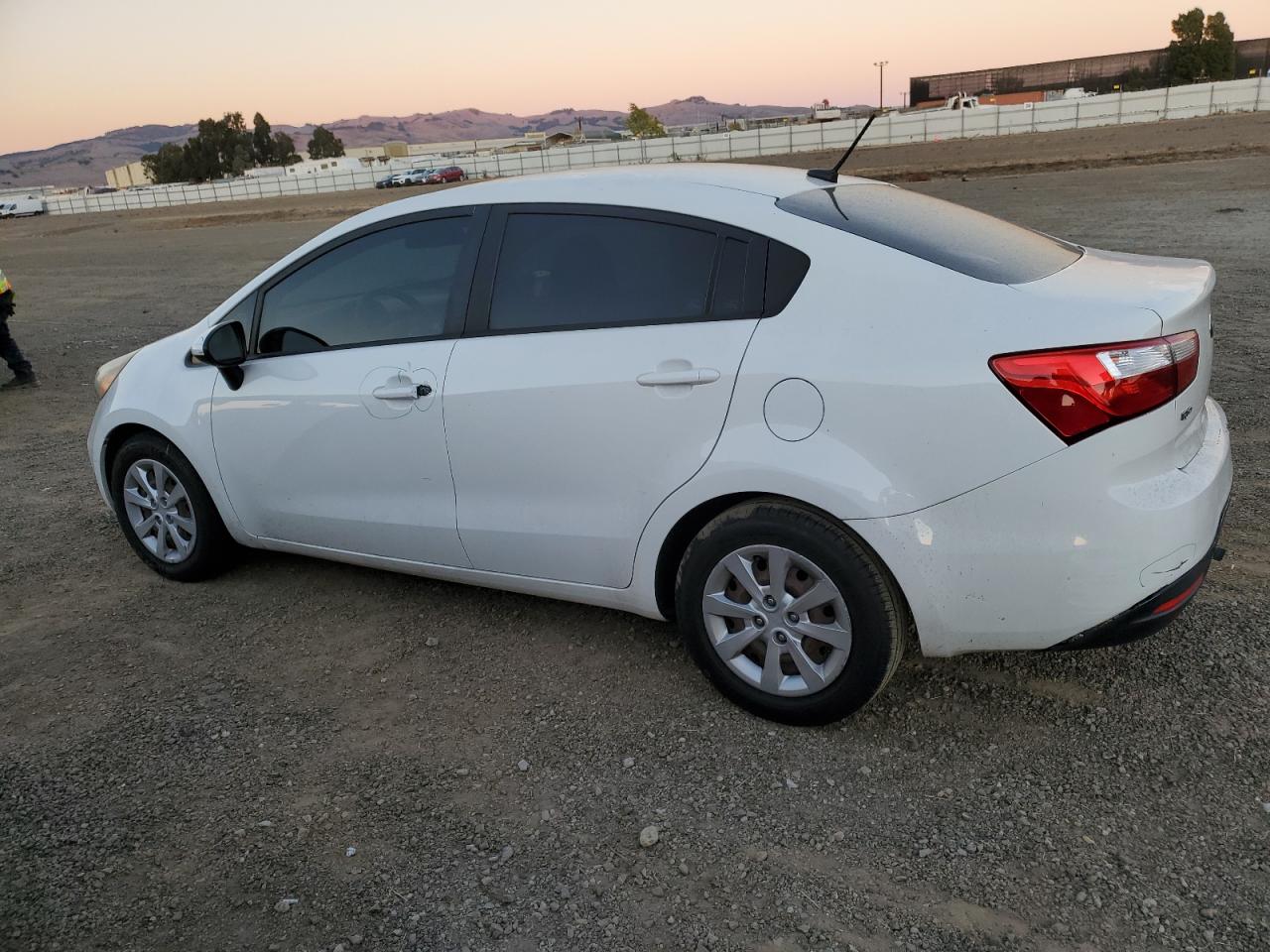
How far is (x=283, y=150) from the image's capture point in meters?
141

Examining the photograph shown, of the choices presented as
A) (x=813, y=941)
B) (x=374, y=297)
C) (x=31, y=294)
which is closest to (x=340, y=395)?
(x=374, y=297)

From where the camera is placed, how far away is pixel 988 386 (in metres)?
2.71

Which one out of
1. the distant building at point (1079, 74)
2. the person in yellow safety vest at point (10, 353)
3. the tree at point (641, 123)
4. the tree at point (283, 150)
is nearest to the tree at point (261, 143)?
the tree at point (283, 150)

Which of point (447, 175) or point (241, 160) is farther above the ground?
point (241, 160)

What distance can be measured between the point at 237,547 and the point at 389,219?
6.06 feet

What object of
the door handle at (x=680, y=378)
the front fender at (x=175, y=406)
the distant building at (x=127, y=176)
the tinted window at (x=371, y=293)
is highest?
the distant building at (x=127, y=176)

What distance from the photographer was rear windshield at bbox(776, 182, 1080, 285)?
3.06m

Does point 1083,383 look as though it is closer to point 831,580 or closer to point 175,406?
point 831,580

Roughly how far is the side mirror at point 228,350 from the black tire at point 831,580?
2.15 metres

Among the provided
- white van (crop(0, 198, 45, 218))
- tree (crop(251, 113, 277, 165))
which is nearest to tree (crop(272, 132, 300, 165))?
tree (crop(251, 113, 277, 165))

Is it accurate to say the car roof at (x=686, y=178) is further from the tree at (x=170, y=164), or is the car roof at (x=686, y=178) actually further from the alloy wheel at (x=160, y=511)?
the tree at (x=170, y=164)

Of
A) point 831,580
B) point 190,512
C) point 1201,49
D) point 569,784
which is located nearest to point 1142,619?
point 831,580

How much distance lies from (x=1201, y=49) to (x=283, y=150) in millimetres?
112521

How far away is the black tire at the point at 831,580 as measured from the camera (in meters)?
2.94
